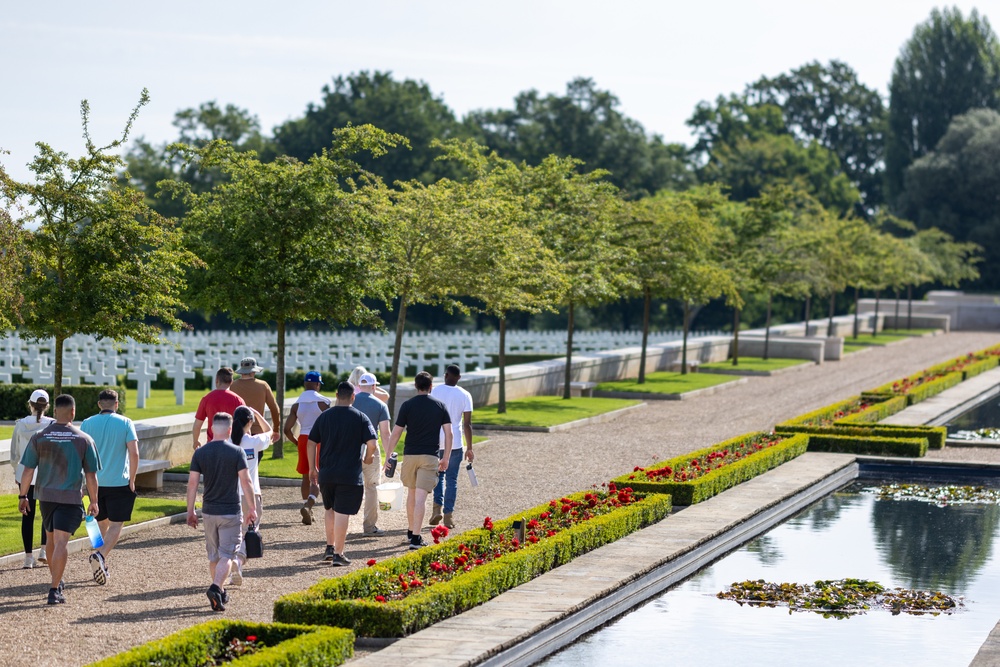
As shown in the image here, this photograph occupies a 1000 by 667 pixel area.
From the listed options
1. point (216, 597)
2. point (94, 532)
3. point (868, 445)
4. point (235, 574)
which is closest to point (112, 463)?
point (94, 532)

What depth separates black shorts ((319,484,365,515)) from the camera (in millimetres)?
12102

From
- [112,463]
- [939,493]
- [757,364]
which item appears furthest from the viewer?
[757,364]

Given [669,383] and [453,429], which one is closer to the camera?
[453,429]

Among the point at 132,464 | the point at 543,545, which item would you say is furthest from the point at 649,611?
the point at 132,464

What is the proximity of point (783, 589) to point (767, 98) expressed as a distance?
95.2 meters

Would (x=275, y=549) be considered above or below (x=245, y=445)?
below

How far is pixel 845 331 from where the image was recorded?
191 feet

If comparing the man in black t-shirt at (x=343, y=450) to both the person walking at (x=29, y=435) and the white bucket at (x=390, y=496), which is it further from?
the white bucket at (x=390, y=496)

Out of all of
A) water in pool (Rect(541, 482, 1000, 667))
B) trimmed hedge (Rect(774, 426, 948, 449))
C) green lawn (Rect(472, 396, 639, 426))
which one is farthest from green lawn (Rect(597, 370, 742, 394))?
water in pool (Rect(541, 482, 1000, 667))

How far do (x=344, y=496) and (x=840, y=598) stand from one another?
439cm

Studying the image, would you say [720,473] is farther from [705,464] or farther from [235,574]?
[235,574]

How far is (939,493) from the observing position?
1903 centimetres

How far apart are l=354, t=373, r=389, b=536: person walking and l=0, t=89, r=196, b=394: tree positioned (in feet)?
9.53

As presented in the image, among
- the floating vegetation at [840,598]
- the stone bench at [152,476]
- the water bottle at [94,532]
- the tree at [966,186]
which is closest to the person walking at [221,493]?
the water bottle at [94,532]
